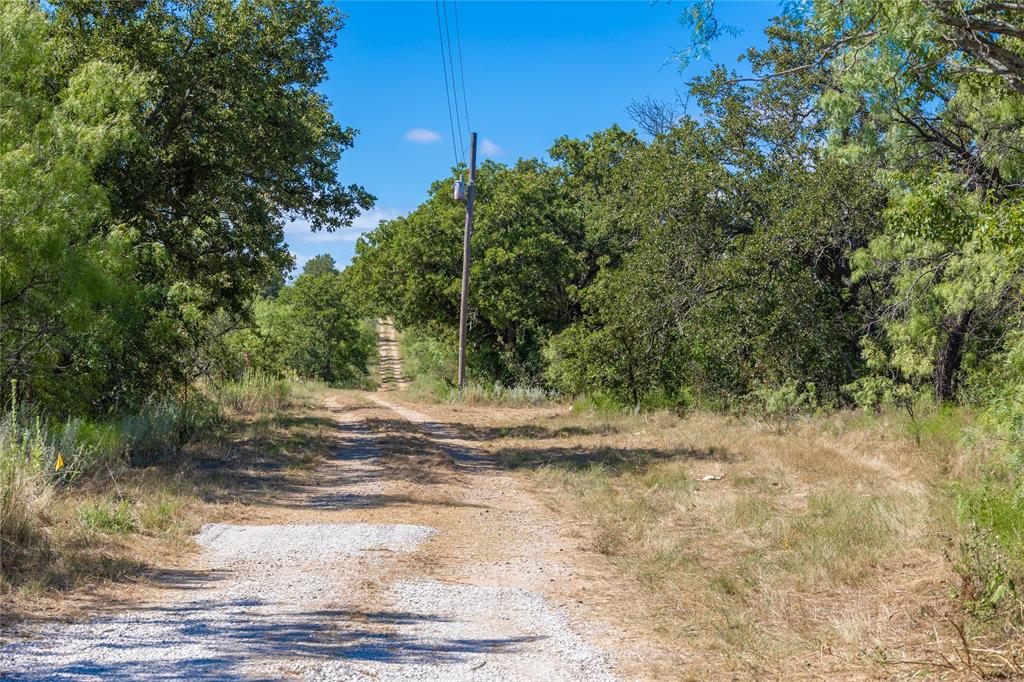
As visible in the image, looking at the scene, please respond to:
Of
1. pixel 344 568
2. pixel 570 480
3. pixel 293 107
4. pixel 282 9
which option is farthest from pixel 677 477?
pixel 282 9

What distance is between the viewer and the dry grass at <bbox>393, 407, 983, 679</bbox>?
17.1ft

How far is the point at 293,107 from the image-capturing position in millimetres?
14445

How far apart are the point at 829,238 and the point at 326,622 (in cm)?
1366

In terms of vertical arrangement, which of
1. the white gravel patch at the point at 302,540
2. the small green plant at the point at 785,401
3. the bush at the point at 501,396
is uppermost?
the small green plant at the point at 785,401

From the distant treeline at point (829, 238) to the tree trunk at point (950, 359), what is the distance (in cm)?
4

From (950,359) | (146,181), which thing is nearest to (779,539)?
(950,359)

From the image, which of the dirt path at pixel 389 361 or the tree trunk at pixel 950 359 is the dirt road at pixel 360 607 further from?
the dirt path at pixel 389 361

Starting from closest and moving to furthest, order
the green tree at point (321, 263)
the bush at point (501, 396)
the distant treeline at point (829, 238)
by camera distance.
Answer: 1. the distant treeline at point (829, 238)
2. the bush at point (501, 396)
3. the green tree at point (321, 263)

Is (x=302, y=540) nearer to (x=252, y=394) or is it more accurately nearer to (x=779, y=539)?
(x=779, y=539)

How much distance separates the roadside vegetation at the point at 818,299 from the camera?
645 centimetres

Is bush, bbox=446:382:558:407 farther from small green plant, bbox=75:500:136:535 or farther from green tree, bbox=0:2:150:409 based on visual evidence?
small green plant, bbox=75:500:136:535

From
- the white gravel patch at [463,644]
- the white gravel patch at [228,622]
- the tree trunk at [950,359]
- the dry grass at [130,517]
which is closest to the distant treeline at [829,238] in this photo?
the tree trunk at [950,359]

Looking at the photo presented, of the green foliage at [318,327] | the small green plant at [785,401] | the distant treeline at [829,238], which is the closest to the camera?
the distant treeline at [829,238]

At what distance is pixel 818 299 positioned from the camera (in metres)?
17.3
